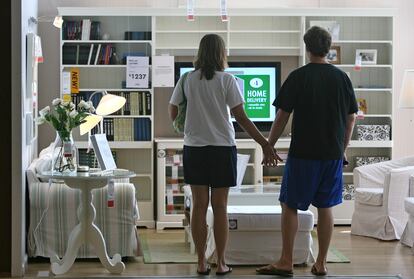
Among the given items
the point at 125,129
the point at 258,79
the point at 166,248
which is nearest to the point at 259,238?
the point at 166,248

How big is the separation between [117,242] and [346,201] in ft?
9.33

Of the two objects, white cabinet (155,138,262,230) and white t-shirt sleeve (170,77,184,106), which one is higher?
white t-shirt sleeve (170,77,184,106)

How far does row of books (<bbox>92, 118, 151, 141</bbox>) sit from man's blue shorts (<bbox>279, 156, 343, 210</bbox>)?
2.91 m

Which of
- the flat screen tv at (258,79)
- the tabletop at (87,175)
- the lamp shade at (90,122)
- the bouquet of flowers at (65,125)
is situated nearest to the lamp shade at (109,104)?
the lamp shade at (90,122)

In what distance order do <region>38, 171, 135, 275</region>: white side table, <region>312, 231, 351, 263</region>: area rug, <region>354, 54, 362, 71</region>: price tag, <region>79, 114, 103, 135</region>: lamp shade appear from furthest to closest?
<region>354, 54, 362, 71</region>: price tag, <region>79, 114, 103, 135</region>: lamp shade, <region>312, 231, 351, 263</region>: area rug, <region>38, 171, 135, 275</region>: white side table

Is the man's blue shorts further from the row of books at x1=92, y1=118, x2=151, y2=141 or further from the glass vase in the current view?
the row of books at x1=92, y1=118, x2=151, y2=141

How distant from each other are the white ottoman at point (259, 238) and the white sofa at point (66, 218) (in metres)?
0.63

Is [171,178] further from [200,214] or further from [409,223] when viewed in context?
[200,214]

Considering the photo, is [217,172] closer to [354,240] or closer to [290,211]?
[290,211]

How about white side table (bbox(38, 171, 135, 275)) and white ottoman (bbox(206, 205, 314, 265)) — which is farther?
white ottoman (bbox(206, 205, 314, 265))

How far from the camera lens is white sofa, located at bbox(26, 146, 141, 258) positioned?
5832mm

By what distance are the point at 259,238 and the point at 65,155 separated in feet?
4.66

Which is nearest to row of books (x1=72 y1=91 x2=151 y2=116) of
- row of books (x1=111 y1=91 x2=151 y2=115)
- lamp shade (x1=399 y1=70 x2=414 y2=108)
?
row of books (x1=111 y1=91 x2=151 y2=115)

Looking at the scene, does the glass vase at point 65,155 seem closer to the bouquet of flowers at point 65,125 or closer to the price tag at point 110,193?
the bouquet of flowers at point 65,125
